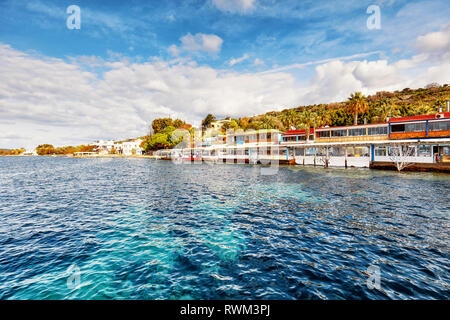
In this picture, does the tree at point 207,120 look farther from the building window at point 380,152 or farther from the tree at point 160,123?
the building window at point 380,152

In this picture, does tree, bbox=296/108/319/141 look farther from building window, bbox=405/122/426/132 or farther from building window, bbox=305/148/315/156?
building window, bbox=405/122/426/132

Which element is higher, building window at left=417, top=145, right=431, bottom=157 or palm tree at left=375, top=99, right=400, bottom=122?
palm tree at left=375, top=99, right=400, bottom=122

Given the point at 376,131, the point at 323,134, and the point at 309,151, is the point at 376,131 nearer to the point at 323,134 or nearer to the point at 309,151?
the point at 323,134

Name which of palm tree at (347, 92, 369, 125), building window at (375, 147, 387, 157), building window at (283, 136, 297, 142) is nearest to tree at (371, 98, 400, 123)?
palm tree at (347, 92, 369, 125)

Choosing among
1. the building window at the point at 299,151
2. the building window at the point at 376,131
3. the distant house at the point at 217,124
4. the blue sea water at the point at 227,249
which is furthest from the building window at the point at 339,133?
the distant house at the point at 217,124

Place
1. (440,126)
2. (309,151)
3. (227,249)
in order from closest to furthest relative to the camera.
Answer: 1. (227,249)
2. (440,126)
3. (309,151)

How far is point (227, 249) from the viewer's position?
1130cm

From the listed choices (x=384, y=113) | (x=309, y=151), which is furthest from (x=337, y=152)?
(x=384, y=113)

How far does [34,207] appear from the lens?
804 inches

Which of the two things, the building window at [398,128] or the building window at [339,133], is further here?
the building window at [339,133]

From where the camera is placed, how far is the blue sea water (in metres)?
8.05

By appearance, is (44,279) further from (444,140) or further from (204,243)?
(444,140)

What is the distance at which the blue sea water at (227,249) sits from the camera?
8.05 m
